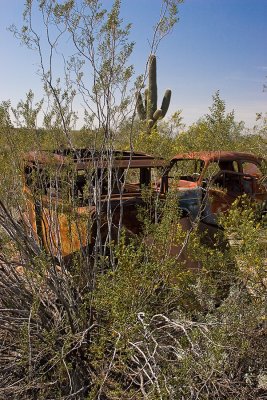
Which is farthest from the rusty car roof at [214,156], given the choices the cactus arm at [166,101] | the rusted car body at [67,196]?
the cactus arm at [166,101]

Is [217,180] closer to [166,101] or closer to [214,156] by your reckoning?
[214,156]

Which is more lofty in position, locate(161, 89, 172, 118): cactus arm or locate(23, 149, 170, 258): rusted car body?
locate(161, 89, 172, 118): cactus arm

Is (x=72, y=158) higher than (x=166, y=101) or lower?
lower

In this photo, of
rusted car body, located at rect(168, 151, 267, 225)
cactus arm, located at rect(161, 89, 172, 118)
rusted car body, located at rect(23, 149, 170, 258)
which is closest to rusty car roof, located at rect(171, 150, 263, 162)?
rusted car body, located at rect(168, 151, 267, 225)

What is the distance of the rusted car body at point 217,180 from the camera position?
5258 mm

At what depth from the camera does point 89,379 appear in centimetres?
343

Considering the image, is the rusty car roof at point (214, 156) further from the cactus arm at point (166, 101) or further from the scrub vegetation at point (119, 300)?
the cactus arm at point (166, 101)

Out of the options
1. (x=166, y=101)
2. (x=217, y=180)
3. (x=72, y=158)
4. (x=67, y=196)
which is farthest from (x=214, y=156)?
(x=166, y=101)

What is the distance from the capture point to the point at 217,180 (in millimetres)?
6219

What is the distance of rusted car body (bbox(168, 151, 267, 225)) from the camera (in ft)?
17.3

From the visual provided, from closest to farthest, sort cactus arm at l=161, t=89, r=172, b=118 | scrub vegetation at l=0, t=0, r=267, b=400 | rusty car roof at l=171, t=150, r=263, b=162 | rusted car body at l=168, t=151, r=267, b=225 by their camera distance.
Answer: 1. scrub vegetation at l=0, t=0, r=267, b=400
2. rusted car body at l=168, t=151, r=267, b=225
3. rusty car roof at l=171, t=150, r=263, b=162
4. cactus arm at l=161, t=89, r=172, b=118

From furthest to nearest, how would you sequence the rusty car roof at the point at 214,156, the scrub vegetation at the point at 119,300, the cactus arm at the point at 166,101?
1. the cactus arm at the point at 166,101
2. the rusty car roof at the point at 214,156
3. the scrub vegetation at the point at 119,300

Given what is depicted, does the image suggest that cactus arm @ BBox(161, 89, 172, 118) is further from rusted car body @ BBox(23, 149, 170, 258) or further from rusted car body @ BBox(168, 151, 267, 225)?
rusted car body @ BBox(23, 149, 170, 258)

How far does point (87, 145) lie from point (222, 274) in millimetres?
1874
